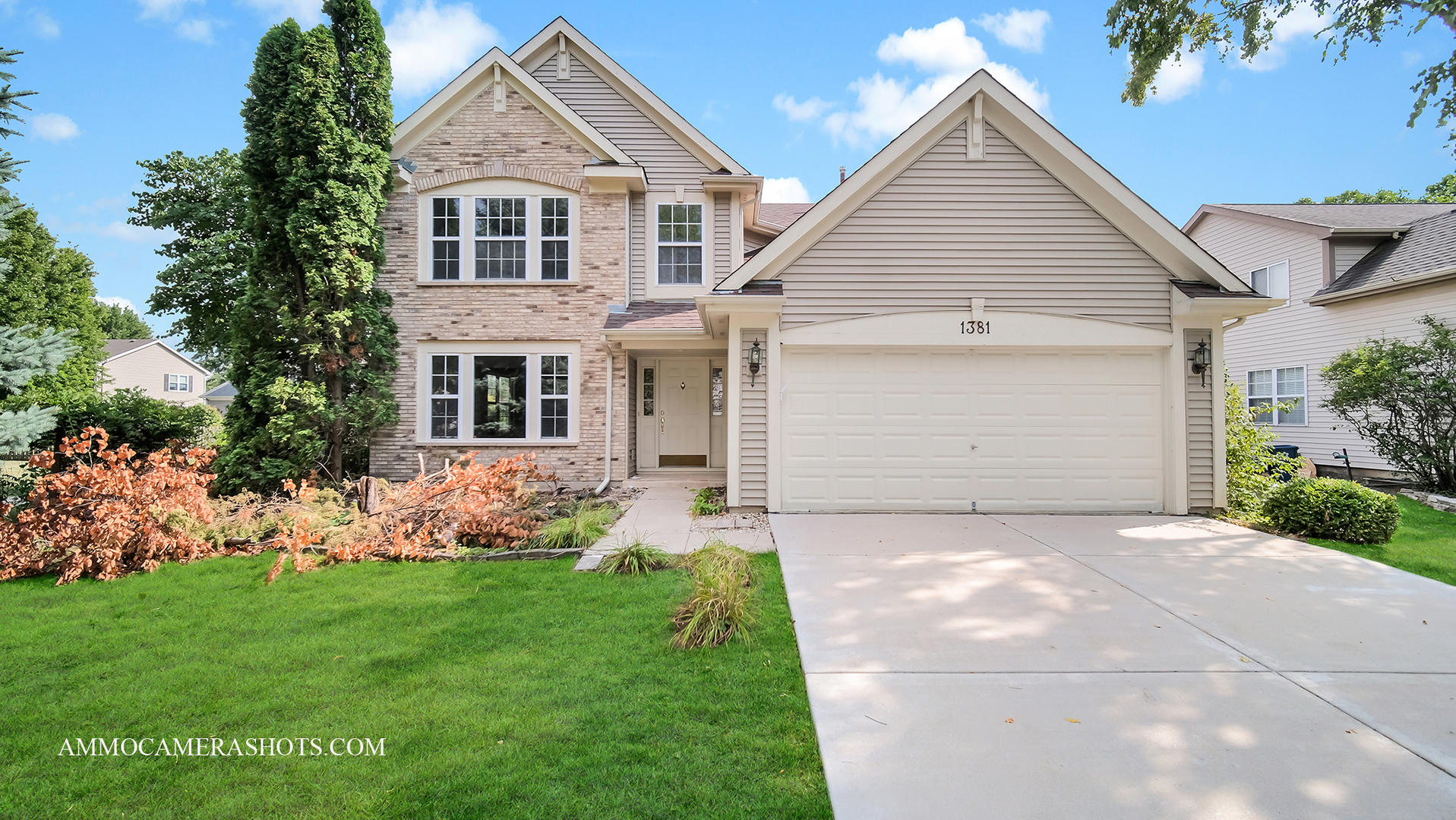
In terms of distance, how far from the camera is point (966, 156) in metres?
Answer: 8.95

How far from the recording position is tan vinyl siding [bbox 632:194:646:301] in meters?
12.4

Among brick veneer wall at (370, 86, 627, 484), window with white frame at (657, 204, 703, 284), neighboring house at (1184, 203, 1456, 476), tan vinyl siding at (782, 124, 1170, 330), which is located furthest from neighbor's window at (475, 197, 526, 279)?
neighboring house at (1184, 203, 1456, 476)

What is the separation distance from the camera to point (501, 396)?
1203 cm

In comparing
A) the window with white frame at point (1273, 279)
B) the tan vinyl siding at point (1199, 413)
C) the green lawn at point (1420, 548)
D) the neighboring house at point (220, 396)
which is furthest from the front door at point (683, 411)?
the neighboring house at point (220, 396)

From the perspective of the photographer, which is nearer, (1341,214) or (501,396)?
(501,396)

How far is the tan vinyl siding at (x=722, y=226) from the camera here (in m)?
12.4

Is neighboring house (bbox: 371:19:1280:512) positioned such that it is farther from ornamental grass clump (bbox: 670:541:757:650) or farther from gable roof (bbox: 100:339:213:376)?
gable roof (bbox: 100:339:213:376)

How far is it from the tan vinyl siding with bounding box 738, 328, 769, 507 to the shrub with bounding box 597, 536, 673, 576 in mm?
2735

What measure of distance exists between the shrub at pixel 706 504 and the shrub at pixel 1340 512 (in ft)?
23.6

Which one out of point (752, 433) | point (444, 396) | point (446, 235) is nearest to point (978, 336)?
point (752, 433)

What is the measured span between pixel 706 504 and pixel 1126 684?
597cm

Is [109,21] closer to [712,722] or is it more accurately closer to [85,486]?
[85,486]

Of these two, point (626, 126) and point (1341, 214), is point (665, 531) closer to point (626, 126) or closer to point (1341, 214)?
point (626, 126)

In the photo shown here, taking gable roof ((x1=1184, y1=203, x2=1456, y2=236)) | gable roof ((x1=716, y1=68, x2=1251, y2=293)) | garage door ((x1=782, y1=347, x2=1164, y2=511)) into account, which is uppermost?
gable roof ((x1=1184, y1=203, x2=1456, y2=236))
